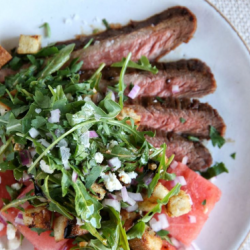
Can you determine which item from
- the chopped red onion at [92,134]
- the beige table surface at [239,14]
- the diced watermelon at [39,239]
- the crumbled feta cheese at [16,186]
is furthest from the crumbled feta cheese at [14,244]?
the beige table surface at [239,14]

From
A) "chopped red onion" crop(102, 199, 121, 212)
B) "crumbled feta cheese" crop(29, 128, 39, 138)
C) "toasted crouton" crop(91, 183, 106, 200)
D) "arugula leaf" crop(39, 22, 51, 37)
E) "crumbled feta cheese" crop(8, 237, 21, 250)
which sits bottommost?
"crumbled feta cheese" crop(8, 237, 21, 250)

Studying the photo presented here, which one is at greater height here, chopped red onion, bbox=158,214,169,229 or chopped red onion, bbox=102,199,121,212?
chopped red onion, bbox=102,199,121,212

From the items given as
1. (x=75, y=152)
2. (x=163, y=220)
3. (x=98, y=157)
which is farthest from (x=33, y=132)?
(x=163, y=220)

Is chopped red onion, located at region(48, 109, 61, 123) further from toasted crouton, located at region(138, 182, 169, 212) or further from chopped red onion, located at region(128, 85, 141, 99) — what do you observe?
toasted crouton, located at region(138, 182, 169, 212)

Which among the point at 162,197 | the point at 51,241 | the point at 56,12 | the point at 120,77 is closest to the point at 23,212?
the point at 51,241

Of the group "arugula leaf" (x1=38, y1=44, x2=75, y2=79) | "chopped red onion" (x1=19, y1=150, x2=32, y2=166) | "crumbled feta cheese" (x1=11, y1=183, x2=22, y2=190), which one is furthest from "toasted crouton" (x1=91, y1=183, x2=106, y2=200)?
"arugula leaf" (x1=38, y1=44, x2=75, y2=79)

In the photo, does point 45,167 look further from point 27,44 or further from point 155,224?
point 27,44
